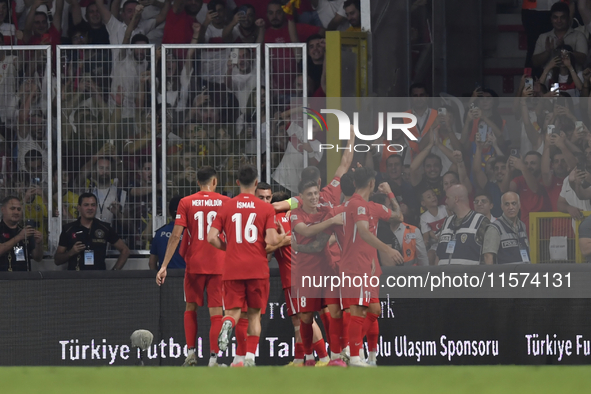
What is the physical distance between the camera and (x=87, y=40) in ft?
39.7

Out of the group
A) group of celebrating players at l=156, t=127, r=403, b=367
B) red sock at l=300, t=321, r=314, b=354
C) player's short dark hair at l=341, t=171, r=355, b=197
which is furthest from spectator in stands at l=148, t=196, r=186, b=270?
player's short dark hair at l=341, t=171, r=355, b=197

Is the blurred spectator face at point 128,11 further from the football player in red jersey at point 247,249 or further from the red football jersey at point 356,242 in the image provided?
the red football jersey at point 356,242

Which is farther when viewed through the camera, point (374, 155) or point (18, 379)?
point (374, 155)

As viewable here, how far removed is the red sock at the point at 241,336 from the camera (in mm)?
8711

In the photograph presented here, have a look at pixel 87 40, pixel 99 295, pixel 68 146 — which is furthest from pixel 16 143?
pixel 99 295

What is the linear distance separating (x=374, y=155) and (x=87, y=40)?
172 inches

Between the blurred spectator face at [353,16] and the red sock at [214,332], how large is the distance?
4352 millimetres

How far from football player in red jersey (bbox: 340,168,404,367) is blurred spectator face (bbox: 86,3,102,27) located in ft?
15.6

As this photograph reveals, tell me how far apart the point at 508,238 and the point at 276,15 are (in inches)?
169

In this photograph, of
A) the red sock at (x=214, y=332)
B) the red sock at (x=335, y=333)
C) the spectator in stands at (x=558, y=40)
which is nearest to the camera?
the red sock at (x=335, y=333)

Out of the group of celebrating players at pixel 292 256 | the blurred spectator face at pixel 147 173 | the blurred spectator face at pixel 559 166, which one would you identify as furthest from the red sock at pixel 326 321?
the blurred spectator face at pixel 147 173

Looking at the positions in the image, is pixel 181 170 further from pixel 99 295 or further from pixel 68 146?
pixel 99 295

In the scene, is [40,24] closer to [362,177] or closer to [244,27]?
[244,27]

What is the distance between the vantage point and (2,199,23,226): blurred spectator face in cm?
1109
